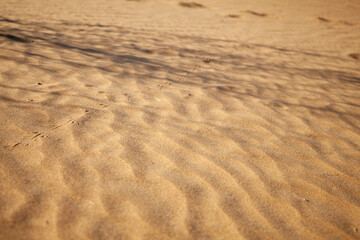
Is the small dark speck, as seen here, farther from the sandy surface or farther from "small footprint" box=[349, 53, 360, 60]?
"small footprint" box=[349, 53, 360, 60]

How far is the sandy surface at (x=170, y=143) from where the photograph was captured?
1.31 metres

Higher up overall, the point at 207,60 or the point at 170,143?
the point at 207,60

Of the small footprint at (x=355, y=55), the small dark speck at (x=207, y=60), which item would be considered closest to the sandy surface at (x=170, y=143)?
the small dark speck at (x=207, y=60)

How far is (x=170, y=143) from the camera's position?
6.15 feet

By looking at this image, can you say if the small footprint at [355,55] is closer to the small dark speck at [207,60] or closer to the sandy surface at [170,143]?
the sandy surface at [170,143]

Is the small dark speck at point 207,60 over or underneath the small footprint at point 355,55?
underneath

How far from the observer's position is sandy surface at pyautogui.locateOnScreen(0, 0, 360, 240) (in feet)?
4.30

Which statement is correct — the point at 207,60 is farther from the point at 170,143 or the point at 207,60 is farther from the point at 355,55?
the point at 355,55

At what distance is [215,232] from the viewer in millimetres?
1268

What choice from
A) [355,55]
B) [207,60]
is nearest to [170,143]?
[207,60]

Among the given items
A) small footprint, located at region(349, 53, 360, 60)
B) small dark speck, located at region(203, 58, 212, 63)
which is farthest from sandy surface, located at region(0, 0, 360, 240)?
small footprint, located at region(349, 53, 360, 60)

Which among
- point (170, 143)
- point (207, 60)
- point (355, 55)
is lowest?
point (170, 143)

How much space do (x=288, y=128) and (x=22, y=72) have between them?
2933mm

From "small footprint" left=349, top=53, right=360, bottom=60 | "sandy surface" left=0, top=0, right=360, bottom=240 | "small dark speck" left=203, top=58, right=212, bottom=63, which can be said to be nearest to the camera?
"sandy surface" left=0, top=0, right=360, bottom=240
